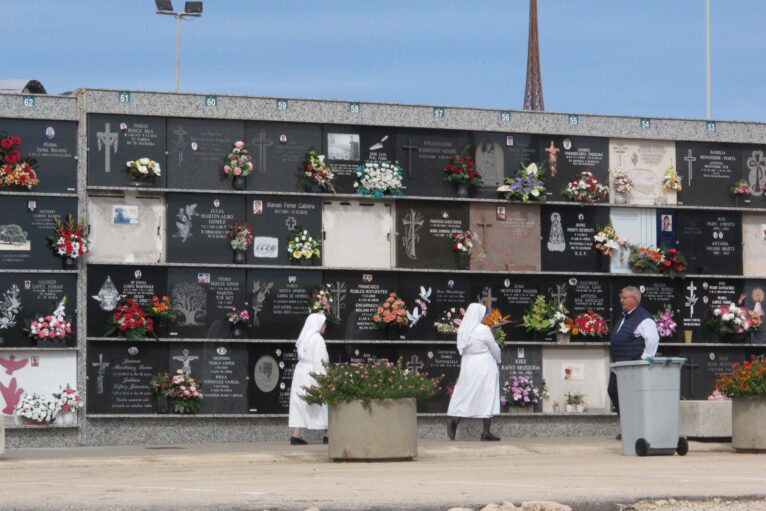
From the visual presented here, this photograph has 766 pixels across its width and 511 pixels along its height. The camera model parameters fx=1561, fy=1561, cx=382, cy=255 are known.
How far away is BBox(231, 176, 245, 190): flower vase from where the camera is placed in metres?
21.3

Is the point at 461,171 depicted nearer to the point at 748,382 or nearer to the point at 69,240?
the point at 69,240

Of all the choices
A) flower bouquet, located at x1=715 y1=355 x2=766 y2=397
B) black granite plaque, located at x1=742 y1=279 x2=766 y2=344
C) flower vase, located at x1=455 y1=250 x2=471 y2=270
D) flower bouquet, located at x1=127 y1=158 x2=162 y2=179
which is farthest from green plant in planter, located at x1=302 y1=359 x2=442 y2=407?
black granite plaque, located at x1=742 y1=279 x2=766 y2=344

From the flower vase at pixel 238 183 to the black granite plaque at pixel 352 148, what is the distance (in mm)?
1194

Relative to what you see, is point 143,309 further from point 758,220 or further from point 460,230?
point 758,220

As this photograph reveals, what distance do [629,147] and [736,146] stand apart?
1.75m

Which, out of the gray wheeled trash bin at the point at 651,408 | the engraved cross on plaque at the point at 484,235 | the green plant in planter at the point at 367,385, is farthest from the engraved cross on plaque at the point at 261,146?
the gray wheeled trash bin at the point at 651,408

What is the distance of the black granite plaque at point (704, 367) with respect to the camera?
2305cm

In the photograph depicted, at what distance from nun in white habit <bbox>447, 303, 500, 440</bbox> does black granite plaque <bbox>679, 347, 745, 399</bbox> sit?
160 inches

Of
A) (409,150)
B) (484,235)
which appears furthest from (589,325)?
(409,150)

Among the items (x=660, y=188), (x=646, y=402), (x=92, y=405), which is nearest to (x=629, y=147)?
(x=660, y=188)

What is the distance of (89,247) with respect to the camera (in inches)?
808

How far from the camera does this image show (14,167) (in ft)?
66.8

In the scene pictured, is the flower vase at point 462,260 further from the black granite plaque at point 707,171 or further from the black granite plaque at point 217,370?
the black granite plaque at point 707,171

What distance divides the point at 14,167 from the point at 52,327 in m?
2.15
